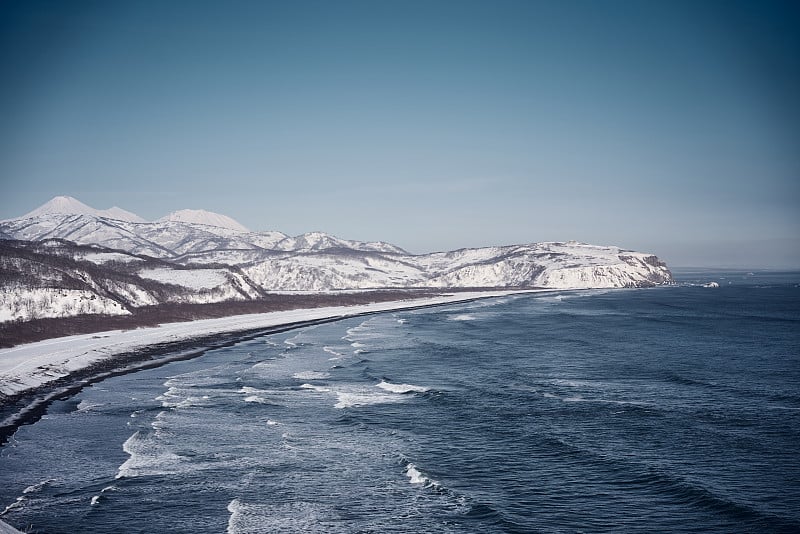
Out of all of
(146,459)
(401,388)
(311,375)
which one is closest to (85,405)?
(146,459)

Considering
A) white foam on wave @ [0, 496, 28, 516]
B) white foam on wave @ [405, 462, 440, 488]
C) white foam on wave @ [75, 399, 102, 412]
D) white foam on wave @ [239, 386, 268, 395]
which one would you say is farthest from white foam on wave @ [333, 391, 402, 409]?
white foam on wave @ [0, 496, 28, 516]

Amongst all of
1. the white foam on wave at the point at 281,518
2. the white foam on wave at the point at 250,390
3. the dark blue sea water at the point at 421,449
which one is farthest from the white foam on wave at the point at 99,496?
the white foam on wave at the point at 250,390

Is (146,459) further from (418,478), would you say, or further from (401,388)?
(401,388)

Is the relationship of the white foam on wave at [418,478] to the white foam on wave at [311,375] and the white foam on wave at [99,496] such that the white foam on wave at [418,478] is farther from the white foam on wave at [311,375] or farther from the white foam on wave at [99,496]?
the white foam on wave at [311,375]

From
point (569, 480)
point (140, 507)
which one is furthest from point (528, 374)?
point (140, 507)

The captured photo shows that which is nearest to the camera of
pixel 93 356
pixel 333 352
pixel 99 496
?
pixel 99 496

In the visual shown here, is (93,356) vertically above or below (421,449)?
above

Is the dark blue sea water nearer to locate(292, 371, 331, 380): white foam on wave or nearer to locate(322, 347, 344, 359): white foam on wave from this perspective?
locate(292, 371, 331, 380): white foam on wave
